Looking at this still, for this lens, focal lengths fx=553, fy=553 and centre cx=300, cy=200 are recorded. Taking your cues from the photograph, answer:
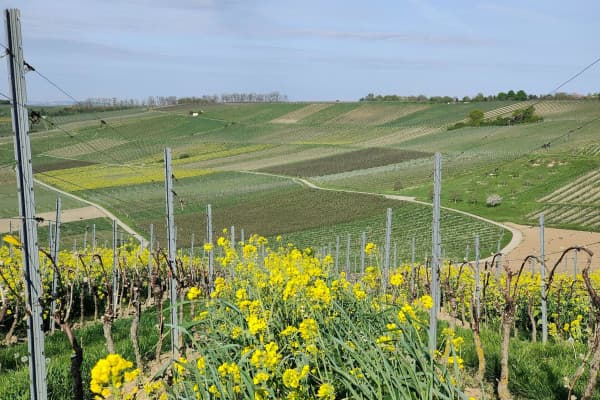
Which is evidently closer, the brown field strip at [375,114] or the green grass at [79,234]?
the green grass at [79,234]

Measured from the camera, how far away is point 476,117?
66.8 metres

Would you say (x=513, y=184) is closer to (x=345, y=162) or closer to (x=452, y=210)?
(x=452, y=210)

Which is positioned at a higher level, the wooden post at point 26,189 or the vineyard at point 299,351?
the wooden post at point 26,189

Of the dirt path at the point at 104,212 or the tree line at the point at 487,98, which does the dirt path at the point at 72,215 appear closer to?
the dirt path at the point at 104,212

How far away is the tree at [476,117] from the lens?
65.9 m

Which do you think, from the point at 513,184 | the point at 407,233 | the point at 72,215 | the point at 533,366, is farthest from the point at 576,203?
the point at 72,215

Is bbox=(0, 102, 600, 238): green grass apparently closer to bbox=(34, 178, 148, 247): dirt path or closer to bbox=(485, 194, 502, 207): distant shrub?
bbox=(485, 194, 502, 207): distant shrub

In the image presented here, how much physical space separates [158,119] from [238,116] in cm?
1196

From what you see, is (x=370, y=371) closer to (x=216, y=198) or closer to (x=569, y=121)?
(x=216, y=198)

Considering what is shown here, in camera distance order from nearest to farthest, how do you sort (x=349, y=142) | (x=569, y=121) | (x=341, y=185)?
1. (x=341, y=185)
2. (x=569, y=121)
3. (x=349, y=142)

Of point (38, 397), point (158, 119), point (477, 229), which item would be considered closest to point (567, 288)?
point (38, 397)

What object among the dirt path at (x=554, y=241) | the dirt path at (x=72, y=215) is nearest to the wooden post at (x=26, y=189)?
the dirt path at (x=554, y=241)

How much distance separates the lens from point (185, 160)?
60.4 meters

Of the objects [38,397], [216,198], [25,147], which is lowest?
[216,198]
